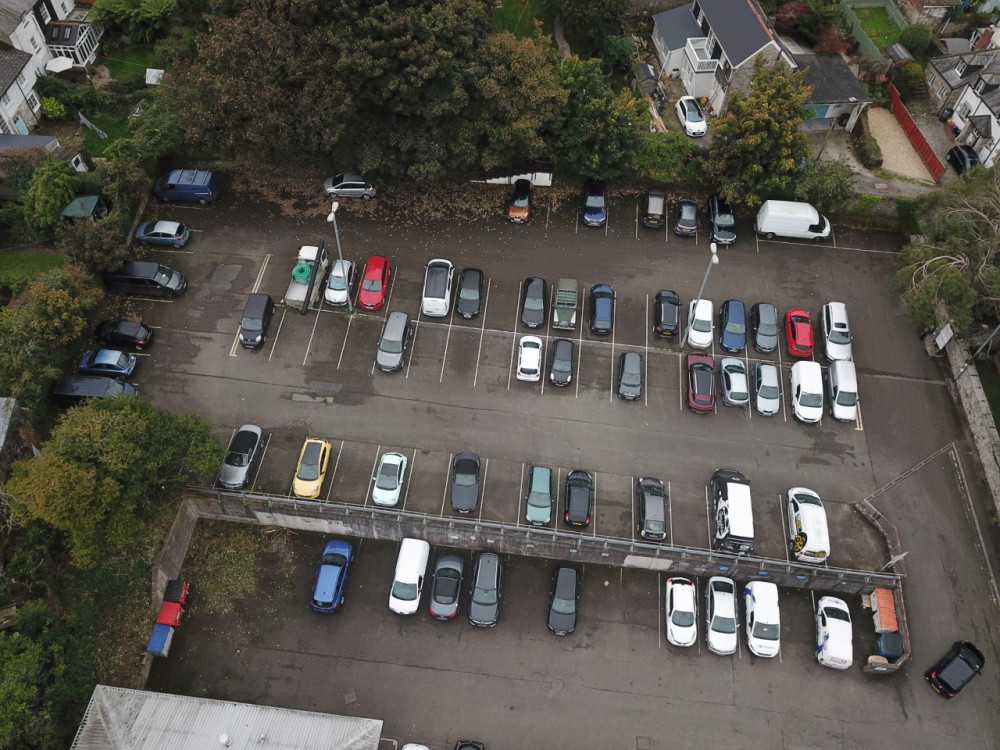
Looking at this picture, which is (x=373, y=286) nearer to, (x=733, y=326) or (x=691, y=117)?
(x=733, y=326)

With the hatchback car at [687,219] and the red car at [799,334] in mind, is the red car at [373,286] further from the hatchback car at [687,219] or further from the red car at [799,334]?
the red car at [799,334]

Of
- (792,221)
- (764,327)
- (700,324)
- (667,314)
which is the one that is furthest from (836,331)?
(667,314)

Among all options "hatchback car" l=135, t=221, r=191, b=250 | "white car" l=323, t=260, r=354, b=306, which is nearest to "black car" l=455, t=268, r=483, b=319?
"white car" l=323, t=260, r=354, b=306

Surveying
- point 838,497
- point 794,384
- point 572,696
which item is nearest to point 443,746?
point 572,696

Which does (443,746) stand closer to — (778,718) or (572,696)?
(572,696)

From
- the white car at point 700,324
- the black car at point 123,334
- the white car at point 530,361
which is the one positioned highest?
the white car at point 700,324

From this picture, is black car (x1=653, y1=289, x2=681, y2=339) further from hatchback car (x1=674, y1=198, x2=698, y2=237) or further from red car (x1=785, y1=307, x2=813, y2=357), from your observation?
red car (x1=785, y1=307, x2=813, y2=357)

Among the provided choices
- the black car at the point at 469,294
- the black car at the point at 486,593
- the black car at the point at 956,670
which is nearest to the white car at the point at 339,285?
the black car at the point at 469,294
